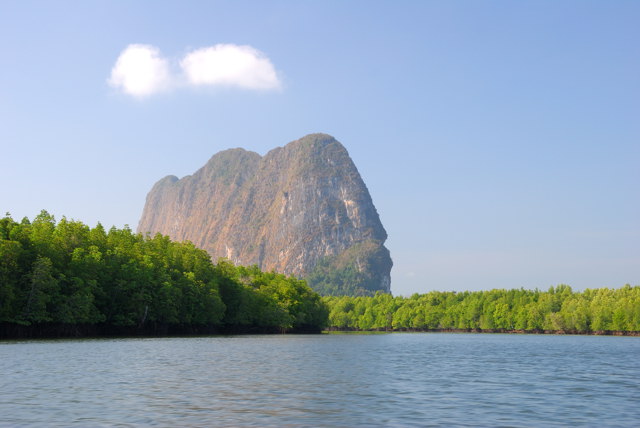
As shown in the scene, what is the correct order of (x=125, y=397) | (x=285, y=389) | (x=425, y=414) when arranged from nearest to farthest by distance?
(x=425, y=414) < (x=125, y=397) < (x=285, y=389)

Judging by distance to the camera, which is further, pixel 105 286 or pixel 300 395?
pixel 105 286

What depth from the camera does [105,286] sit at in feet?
393

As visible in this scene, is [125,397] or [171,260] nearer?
[125,397]

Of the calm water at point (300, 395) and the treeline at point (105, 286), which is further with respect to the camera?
the treeline at point (105, 286)

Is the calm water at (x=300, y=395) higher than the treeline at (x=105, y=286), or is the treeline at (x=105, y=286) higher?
the treeline at (x=105, y=286)

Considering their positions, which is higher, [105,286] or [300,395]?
[105,286]

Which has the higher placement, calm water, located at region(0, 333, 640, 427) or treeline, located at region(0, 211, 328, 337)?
treeline, located at region(0, 211, 328, 337)

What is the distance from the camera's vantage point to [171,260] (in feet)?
513

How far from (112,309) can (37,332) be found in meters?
18.4

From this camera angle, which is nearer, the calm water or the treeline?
the calm water

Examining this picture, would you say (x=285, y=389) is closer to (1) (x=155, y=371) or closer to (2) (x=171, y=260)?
(1) (x=155, y=371)

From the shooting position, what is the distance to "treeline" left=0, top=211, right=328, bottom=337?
95.6 metres

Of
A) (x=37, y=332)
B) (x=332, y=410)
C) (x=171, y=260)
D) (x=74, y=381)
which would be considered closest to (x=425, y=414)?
(x=332, y=410)

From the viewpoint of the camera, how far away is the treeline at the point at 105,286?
95.6 m
